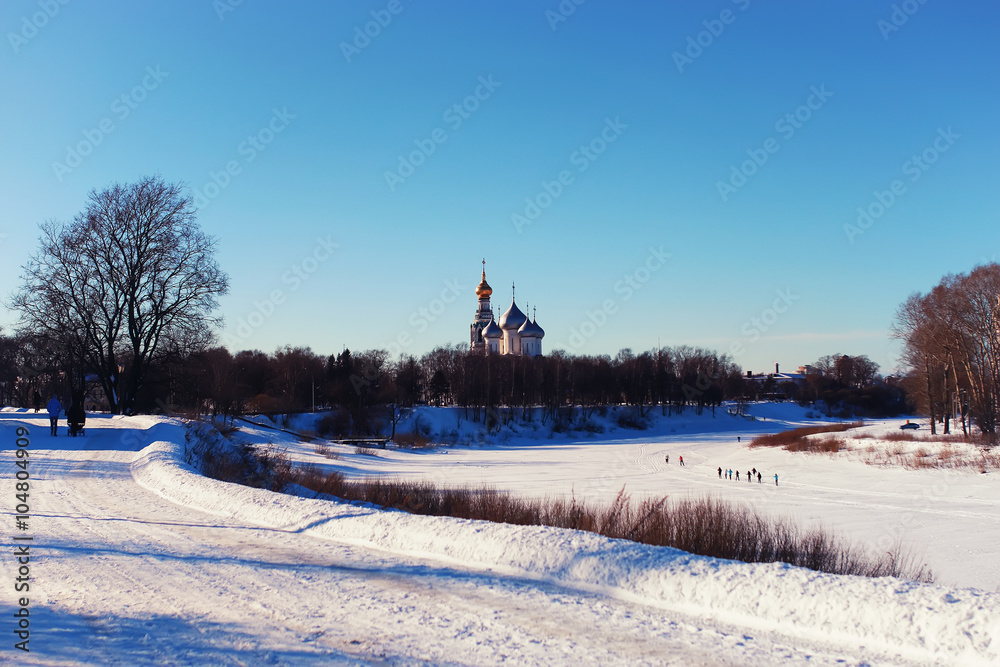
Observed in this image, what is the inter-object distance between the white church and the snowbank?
10953 cm

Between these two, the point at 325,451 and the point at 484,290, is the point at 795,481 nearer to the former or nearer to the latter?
the point at 325,451

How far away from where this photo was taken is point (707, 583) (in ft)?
22.7

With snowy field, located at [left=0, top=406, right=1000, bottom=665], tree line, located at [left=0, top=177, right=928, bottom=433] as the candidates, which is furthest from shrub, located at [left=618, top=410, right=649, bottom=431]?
snowy field, located at [left=0, top=406, right=1000, bottom=665]

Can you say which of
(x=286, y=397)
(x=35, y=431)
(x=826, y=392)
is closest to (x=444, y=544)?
(x=35, y=431)

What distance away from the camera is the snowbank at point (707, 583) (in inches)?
222

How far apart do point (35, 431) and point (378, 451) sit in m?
29.3

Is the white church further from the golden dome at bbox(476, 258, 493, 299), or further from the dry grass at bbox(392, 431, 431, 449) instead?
the dry grass at bbox(392, 431, 431, 449)

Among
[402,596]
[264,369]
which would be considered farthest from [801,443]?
[264,369]

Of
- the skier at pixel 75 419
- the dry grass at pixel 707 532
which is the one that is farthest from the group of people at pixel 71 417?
the dry grass at pixel 707 532

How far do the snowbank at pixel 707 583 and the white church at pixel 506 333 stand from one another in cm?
10953

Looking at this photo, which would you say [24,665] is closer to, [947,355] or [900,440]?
[900,440]

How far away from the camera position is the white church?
412ft

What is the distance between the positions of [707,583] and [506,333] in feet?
399

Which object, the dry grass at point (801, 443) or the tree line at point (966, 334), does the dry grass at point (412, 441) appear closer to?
the dry grass at point (801, 443)
